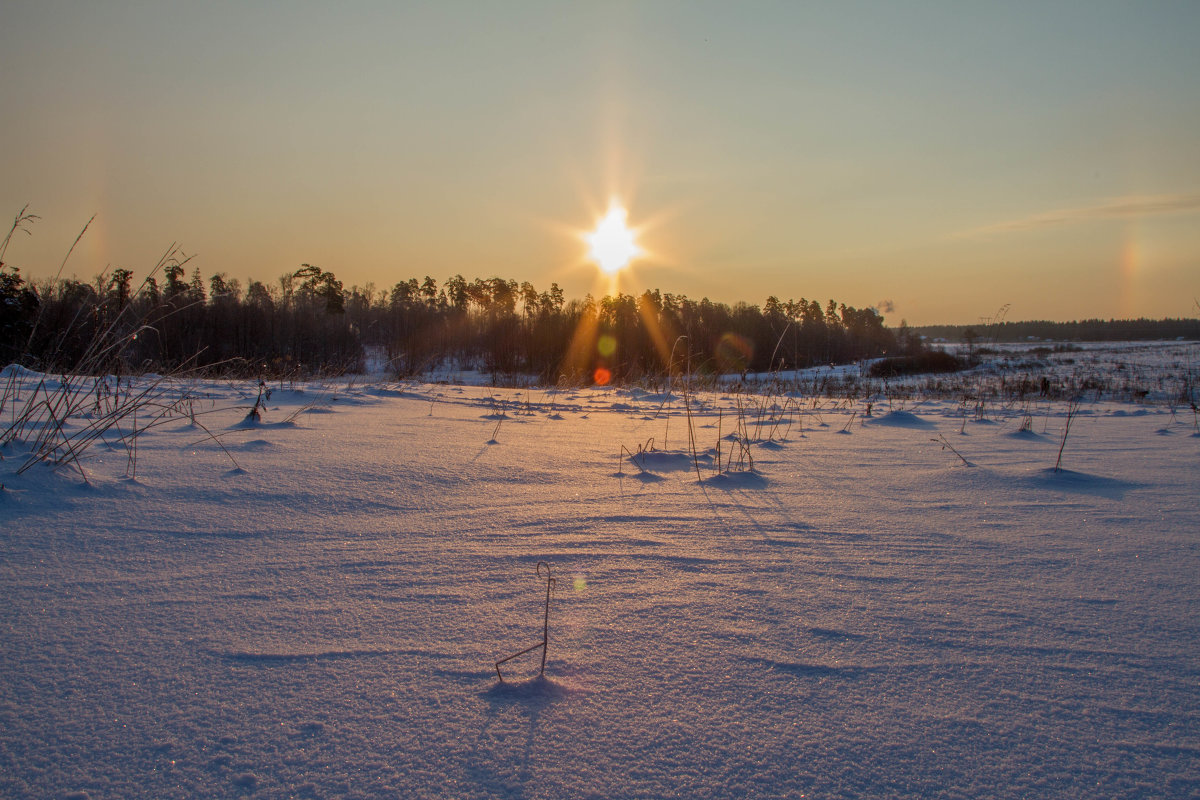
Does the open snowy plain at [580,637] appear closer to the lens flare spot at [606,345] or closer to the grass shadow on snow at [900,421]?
the grass shadow on snow at [900,421]

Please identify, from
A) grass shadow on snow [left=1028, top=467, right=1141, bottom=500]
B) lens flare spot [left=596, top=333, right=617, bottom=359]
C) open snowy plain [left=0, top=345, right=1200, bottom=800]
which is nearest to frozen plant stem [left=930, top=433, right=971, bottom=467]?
grass shadow on snow [left=1028, top=467, right=1141, bottom=500]

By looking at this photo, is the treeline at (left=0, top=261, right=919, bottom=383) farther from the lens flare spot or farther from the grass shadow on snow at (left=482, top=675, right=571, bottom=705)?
the grass shadow on snow at (left=482, top=675, right=571, bottom=705)

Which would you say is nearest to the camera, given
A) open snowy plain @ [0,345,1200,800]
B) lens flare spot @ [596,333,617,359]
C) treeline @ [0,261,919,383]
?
open snowy plain @ [0,345,1200,800]

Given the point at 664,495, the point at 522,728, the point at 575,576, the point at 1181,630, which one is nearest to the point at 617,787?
the point at 522,728

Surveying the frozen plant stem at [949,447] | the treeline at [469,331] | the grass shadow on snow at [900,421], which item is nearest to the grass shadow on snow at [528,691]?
the frozen plant stem at [949,447]

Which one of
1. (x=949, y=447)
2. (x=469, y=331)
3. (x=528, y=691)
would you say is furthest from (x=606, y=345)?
Result: (x=528, y=691)

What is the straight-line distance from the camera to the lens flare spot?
37188 mm

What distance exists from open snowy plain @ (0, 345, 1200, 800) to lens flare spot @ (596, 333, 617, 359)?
1363 inches

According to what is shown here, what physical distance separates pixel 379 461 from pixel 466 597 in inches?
65.9

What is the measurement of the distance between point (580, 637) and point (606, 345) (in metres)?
36.8

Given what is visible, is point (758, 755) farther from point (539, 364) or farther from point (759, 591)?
point (539, 364)

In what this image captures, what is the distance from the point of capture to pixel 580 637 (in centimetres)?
126

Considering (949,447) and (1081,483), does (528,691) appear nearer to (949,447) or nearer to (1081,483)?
(1081,483)

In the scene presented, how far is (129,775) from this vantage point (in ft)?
2.72
